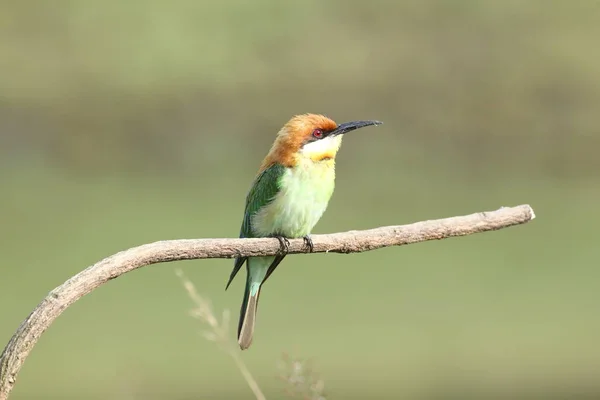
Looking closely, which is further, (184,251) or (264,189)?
(264,189)

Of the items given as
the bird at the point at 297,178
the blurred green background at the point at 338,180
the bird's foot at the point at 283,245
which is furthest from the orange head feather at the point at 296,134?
the blurred green background at the point at 338,180

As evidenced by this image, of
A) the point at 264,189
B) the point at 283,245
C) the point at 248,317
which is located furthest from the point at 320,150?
the point at 248,317

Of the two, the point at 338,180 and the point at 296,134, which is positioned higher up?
the point at 338,180

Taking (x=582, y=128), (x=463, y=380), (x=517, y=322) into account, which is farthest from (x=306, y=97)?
(x=463, y=380)

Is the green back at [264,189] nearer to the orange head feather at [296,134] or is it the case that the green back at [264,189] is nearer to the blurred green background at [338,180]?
the orange head feather at [296,134]

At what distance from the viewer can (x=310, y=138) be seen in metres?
2.87

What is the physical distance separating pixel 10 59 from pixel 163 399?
6.83m

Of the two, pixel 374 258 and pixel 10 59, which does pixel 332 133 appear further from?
pixel 10 59

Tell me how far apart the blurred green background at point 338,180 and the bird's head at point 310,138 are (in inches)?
76.2

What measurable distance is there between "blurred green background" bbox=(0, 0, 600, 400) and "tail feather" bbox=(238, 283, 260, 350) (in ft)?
5.60

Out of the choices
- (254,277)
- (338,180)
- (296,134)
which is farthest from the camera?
(338,180)

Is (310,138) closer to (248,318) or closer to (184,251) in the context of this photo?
(248,318)

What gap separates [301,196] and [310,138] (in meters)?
0.15

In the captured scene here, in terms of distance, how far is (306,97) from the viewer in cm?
1036
